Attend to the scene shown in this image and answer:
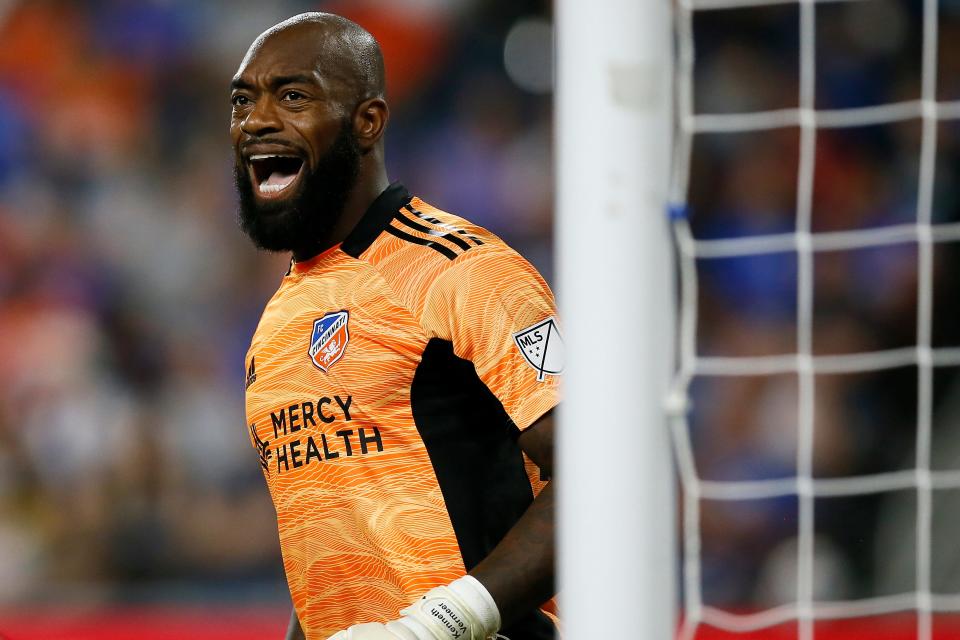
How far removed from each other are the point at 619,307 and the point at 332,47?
139 centimetres

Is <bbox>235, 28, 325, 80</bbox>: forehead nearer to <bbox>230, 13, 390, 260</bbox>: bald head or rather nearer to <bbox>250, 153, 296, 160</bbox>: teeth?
<bbox>230, 13, 390, 260</bbox>: bald head

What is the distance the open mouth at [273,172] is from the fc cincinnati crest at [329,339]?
0.33 meters

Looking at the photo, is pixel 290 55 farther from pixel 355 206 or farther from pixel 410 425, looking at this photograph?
pixel 410 425

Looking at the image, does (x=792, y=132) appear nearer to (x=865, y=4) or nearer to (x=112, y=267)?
(x=865, y=4)

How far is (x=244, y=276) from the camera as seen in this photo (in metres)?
6.04

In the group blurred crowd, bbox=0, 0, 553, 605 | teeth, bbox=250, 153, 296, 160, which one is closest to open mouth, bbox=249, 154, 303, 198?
teeth, bbox=250, 153, 296, 160

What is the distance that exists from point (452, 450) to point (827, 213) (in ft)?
11.6

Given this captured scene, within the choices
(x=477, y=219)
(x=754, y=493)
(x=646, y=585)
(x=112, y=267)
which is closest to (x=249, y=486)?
(x=112, y=267)

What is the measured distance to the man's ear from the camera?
2.63 metres

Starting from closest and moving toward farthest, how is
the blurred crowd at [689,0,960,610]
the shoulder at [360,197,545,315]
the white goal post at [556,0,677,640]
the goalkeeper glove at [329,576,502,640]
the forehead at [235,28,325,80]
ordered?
the white goal post at [556,0,677,640] → the goalkeeper glove at [329,576,502,640] → the shoulder at [360,197,545,315] → the forehead at [235,28,325,80] → the blurred crowd at [689,0,960,610]

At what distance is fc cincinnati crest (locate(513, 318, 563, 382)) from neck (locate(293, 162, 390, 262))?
1.77ft

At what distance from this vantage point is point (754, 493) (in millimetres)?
2102

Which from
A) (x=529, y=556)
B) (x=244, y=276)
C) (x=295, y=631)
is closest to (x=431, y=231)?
(x=529, y=556)

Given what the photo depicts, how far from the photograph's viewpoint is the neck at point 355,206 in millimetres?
2535
